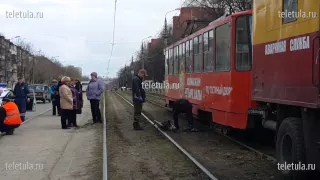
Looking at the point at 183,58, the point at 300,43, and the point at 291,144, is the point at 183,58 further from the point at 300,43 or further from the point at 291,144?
the point at 300,43

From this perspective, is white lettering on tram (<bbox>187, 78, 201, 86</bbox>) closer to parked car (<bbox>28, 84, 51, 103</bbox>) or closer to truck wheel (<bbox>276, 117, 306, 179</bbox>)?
truck wheel (<bbox>276, 117, 306, 179</bbox>)

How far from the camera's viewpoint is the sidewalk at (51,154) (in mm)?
7281

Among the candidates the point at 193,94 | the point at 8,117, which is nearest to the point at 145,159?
the point at 8,117

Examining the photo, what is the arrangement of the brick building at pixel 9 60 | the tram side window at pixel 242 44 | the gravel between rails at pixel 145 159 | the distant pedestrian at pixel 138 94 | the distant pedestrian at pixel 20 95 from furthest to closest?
1. the brick building at pixel 9 60
2. the distant pedestrian at pixel 20 95
3. the distant pedestrian at pixel 138 94
4. the tram side window at pixel 242 44
5. the gravel between rails at pixel 145 159

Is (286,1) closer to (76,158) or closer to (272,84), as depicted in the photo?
(272,84)

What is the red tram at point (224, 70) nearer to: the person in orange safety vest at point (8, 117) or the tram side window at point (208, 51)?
the tram side window at point (208, 51)

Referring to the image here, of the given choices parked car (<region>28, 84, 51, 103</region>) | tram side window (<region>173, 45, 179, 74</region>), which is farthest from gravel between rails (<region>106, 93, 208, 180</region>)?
parked car (<region>28, 84, 51, 103</region>)

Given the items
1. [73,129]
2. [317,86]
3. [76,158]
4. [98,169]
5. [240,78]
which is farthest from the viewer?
[73,129]

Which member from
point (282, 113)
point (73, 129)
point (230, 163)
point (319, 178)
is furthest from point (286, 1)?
point (73, 129)

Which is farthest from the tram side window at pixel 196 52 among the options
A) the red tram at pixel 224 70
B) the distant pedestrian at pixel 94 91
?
the distant pedestrian at pixel 94 91

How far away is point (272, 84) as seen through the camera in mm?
6613

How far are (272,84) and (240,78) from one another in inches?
122

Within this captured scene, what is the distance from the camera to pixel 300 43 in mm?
5547

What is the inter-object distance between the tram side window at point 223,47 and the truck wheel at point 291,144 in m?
3.72
